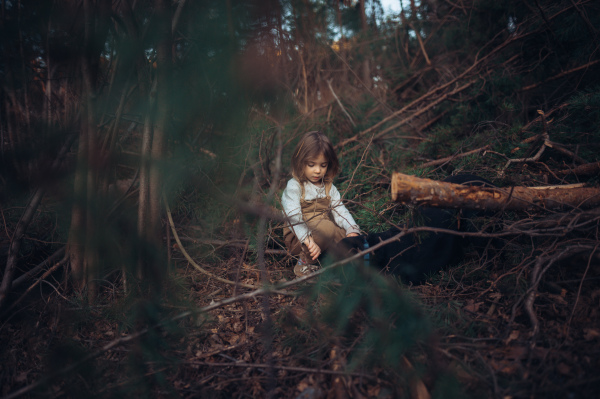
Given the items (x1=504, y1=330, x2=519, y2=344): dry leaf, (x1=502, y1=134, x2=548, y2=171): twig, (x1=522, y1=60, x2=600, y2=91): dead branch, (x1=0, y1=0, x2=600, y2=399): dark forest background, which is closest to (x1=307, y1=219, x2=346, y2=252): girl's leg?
(x1=0, y1=0, x2=600, y2=399): dark forest background

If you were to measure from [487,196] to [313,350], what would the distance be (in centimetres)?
147

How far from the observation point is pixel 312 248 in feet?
8.47

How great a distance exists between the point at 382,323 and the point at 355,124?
3292mm

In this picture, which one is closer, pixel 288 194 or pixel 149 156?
pixel 149 156

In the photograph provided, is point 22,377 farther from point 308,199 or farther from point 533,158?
point 533,158

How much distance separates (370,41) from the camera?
5.69 meters

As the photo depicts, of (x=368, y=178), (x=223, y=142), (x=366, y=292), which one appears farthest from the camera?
(x=368, y=178)

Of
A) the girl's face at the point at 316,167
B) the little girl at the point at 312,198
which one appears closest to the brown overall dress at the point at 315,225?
the little girl at the point at 312,198

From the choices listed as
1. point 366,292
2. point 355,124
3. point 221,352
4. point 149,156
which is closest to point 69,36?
point 149,156

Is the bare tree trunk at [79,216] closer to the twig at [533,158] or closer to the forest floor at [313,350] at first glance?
the forest floor at [313,350]

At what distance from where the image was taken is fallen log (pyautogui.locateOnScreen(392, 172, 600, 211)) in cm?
188

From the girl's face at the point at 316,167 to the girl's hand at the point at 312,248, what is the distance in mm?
618

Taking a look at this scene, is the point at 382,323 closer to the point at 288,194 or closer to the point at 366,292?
the point at 366,292

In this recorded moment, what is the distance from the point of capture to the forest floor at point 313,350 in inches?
58.3
